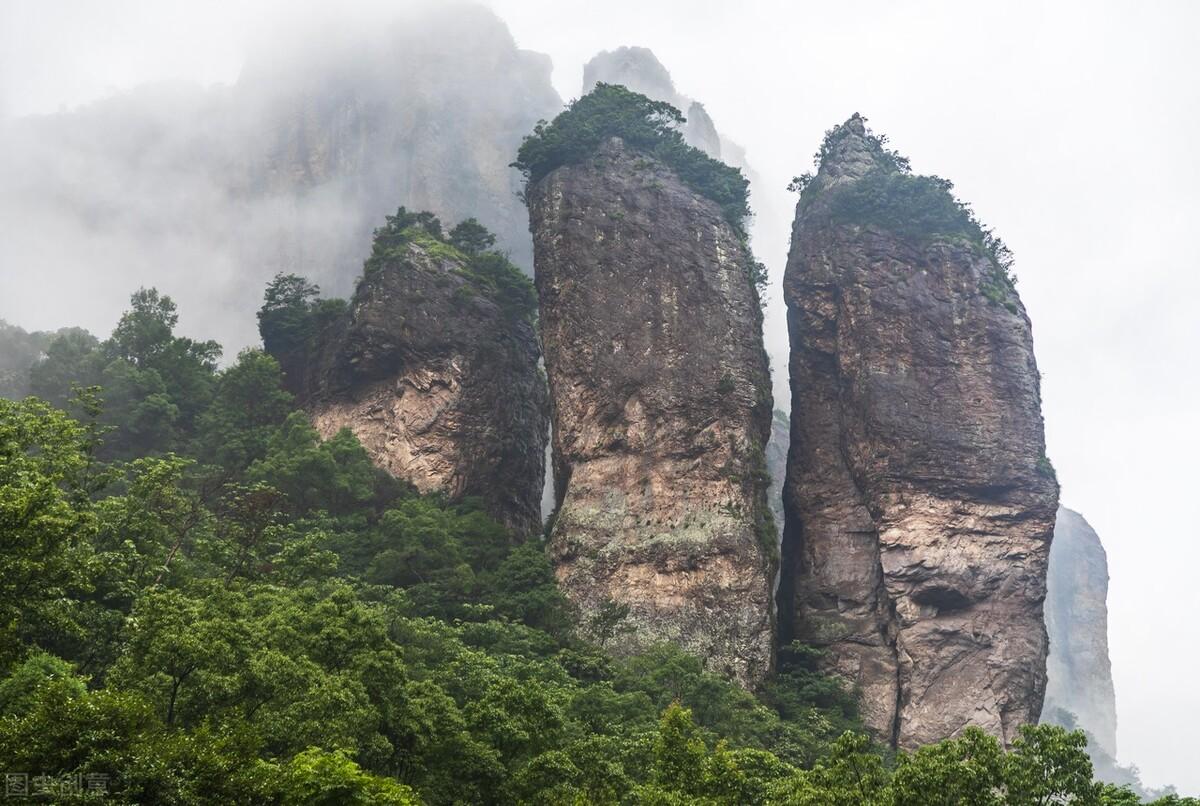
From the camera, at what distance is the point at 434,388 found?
43.2 metres

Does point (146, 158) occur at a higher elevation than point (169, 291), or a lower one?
higher

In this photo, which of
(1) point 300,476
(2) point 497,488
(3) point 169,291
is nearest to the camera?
(1) point 300,476

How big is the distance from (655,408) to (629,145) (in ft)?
47.8

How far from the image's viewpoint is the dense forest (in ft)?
44.9

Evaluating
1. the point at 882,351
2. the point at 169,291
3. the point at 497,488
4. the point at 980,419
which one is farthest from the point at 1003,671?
the point at 169,291

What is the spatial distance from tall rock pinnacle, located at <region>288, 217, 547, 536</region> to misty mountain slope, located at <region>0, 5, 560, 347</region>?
39204 mm

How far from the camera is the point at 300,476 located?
122 feet

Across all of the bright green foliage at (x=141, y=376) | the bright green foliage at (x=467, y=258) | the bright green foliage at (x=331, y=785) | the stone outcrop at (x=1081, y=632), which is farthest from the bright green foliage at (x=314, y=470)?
the stone outcrop at (x=1081, y=632)

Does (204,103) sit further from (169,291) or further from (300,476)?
(300,476)

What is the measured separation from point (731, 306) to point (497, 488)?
13.6m

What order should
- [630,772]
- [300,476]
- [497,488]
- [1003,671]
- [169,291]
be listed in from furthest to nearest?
[169,291], [497,488], [300,476], [1003,671], [630,772]

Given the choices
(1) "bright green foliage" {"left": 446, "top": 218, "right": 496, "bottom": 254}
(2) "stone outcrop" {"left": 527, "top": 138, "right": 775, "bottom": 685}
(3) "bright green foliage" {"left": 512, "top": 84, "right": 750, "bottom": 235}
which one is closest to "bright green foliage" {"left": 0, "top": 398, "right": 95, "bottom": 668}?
(2) "stone outcrop" {"left": 527, "top": 138, "right": 775, "bottom": 685}

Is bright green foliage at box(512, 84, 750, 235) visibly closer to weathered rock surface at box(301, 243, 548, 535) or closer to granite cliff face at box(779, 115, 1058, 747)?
granite cliff face at box(779, 115, 1058, 747)

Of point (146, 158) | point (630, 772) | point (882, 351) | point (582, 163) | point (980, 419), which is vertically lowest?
point (630, 772)
